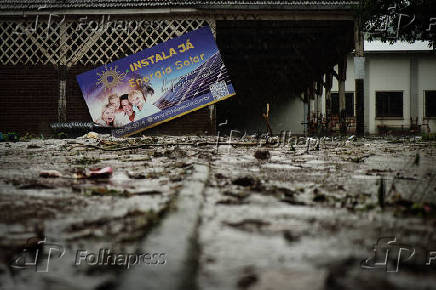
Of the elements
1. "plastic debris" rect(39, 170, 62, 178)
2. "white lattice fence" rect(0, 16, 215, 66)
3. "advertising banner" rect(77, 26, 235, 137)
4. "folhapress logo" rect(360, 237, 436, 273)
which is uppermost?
"white lattice fence" rect(0, 16, 215, 66)

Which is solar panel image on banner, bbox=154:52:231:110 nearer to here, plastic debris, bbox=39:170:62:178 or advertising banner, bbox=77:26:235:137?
advertising banner, bbox=77:26:235:137

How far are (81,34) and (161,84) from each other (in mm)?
2690

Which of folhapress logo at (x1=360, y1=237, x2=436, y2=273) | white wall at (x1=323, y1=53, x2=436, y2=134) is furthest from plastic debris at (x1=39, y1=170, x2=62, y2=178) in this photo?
white wall at (x1=323, y1=53, x2=436, y2=134)

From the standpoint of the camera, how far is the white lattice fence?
1051 centimetres

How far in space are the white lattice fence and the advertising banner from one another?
1.22 ft

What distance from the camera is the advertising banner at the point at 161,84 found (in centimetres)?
1022

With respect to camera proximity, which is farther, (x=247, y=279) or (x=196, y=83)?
(x=196, y=83)

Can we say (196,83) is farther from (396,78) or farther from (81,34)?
(396,78)

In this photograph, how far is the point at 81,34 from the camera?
10.6 metres

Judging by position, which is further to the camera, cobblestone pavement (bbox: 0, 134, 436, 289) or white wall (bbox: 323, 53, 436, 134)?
white wall (bbox: 323, 53, 436, 134)

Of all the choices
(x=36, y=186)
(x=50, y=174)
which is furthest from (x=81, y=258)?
Answer: (x=50, y=174)

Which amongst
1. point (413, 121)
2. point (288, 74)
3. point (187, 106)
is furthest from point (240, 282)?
point (413, 121)

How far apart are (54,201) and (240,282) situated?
3.76 ft

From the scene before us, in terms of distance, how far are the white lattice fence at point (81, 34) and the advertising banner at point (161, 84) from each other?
372 mm
